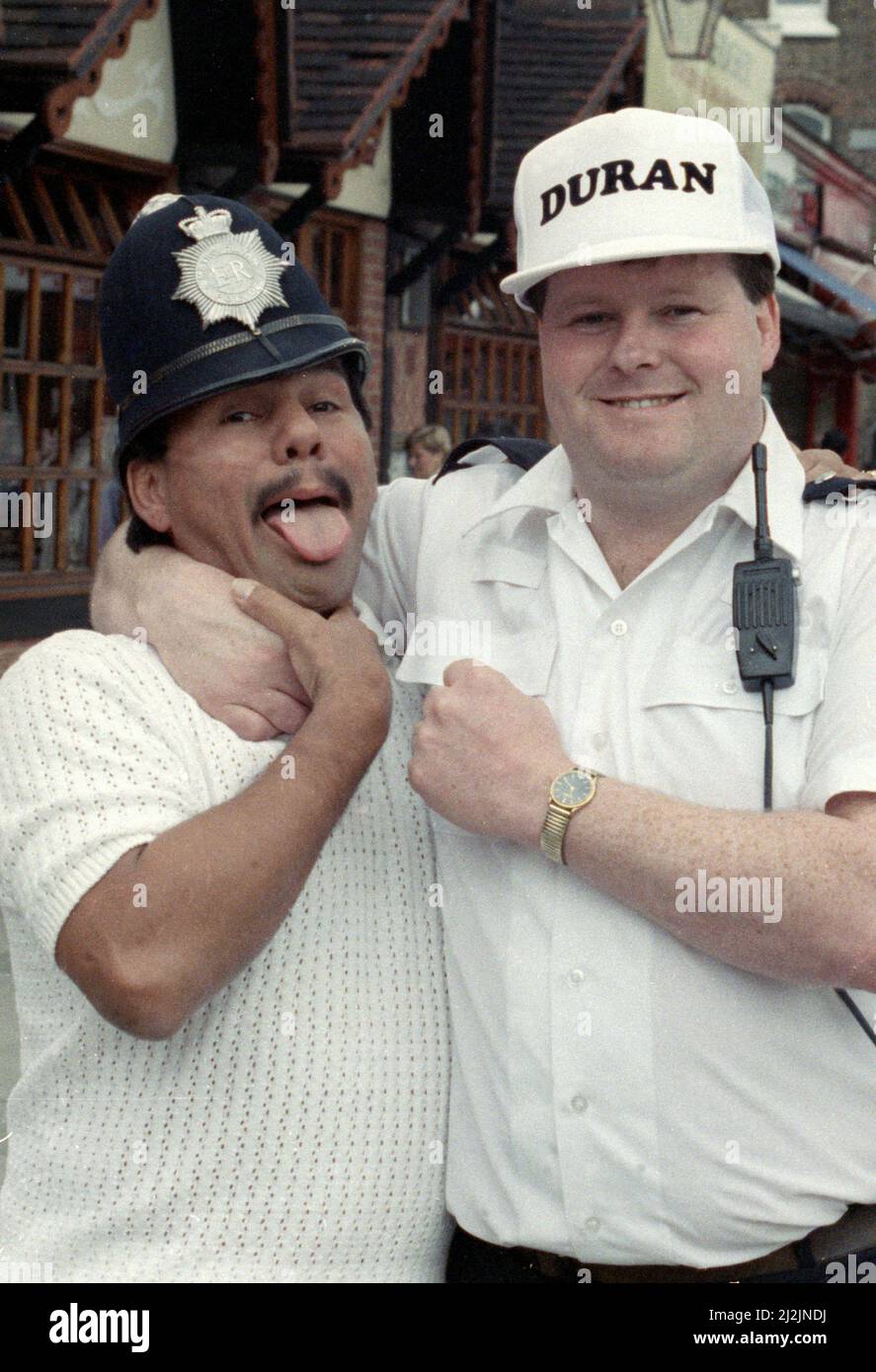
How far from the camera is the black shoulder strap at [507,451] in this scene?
258 centimetres

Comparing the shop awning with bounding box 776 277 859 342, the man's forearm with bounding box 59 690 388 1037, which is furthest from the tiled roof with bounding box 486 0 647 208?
the man's forearm with bounding box 59 690 388 1037

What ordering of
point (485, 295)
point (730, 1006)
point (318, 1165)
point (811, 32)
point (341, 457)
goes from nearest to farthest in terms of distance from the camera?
point (730, 1006), point (318, 1165), point (341, 457), point (485, 295), point (811, 32)

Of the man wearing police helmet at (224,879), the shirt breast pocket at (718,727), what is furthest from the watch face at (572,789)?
the man wearing police helmet at (224,879)

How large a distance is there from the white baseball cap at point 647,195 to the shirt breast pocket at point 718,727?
1.65ft

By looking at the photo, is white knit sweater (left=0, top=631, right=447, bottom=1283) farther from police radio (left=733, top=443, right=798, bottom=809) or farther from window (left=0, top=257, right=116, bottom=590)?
window (left=0, top=257, right=116, bottom=590)

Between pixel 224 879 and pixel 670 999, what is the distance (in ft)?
1.82

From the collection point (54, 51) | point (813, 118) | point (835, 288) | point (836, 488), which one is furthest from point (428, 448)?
point (813, 118)

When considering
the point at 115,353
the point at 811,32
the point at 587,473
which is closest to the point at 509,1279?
the point at 587,473

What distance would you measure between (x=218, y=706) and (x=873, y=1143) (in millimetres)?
1004

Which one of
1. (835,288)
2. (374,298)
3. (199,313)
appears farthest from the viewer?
(835,288)

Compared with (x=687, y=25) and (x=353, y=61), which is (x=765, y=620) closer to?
(x=353, y=61)

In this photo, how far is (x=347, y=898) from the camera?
2219 millimetres

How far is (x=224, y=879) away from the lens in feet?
6.40

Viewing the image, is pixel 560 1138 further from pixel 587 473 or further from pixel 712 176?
pixel 712 176
